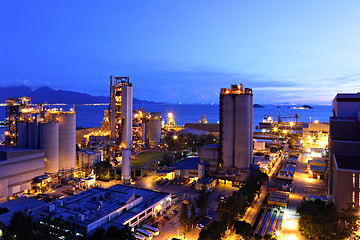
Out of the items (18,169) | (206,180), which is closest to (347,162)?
(206,180)

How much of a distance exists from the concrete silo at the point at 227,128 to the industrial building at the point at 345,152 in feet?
34.7

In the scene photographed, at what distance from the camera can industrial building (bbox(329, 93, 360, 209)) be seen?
21297 millimetres

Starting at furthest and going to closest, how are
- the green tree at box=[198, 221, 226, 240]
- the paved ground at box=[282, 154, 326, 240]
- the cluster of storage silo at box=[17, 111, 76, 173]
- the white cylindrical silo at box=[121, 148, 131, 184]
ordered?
the white cylindrical silo at box=[121, 148, 131, 184], the cluster of storage silo at box=[17, 111, 76, 173], the paved ground at box=[282, 154, 326, 240], the green tree at box=[198, 221, 226, 240]

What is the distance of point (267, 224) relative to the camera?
861 inches

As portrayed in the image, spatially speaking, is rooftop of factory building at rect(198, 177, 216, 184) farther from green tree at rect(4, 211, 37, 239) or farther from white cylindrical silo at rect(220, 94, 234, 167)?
green tree at rect(4, 211, 37, 239)

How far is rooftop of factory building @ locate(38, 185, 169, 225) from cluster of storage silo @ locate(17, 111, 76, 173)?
9.77m

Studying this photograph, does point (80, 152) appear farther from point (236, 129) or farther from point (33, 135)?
point (236, 129)

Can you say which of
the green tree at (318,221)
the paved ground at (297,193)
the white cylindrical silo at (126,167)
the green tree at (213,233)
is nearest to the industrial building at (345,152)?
Answer: the green tree at (318,221)

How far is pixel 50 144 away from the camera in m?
31.6

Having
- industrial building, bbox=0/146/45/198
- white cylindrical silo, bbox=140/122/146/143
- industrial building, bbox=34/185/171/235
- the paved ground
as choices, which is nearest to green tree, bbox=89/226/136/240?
industrial building, bbox=34/185/171/235

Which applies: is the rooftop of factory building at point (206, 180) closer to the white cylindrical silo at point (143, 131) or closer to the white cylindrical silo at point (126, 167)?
the white cylindrical silo at point (126, 167)

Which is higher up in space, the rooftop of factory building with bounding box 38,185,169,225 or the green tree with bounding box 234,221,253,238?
the rooftop of factory building with bounding box 38,185,169,225

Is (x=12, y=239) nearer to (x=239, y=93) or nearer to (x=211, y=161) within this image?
(x=211, y=161)

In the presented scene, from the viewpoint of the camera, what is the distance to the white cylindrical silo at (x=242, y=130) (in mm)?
32344
